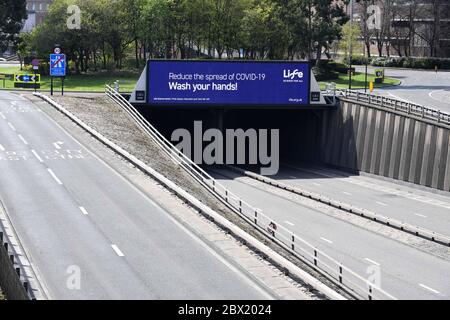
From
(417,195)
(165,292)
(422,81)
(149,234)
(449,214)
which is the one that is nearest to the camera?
(165,292)

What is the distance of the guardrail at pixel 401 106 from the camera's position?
61.6m

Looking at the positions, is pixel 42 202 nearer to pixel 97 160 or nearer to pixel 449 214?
pixel 97 160

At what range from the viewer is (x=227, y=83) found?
69250 millimetres

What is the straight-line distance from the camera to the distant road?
288 ft

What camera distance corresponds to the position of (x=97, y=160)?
4869 cm

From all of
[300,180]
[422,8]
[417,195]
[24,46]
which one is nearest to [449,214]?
[417,195]

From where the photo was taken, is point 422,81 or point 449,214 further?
point 422,81

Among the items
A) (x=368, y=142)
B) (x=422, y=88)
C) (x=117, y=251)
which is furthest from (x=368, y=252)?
(x=422, y=88)

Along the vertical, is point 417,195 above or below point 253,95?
below

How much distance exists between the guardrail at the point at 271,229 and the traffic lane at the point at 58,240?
22.0ft

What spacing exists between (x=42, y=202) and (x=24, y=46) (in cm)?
8365

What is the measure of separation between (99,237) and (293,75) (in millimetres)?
39661

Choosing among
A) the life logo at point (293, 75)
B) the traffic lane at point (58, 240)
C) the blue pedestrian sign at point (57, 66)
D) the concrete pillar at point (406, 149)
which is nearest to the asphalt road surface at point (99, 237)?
the traffic lane at point (58, 240)

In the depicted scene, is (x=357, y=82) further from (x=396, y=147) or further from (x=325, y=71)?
(x=396, y=147)
